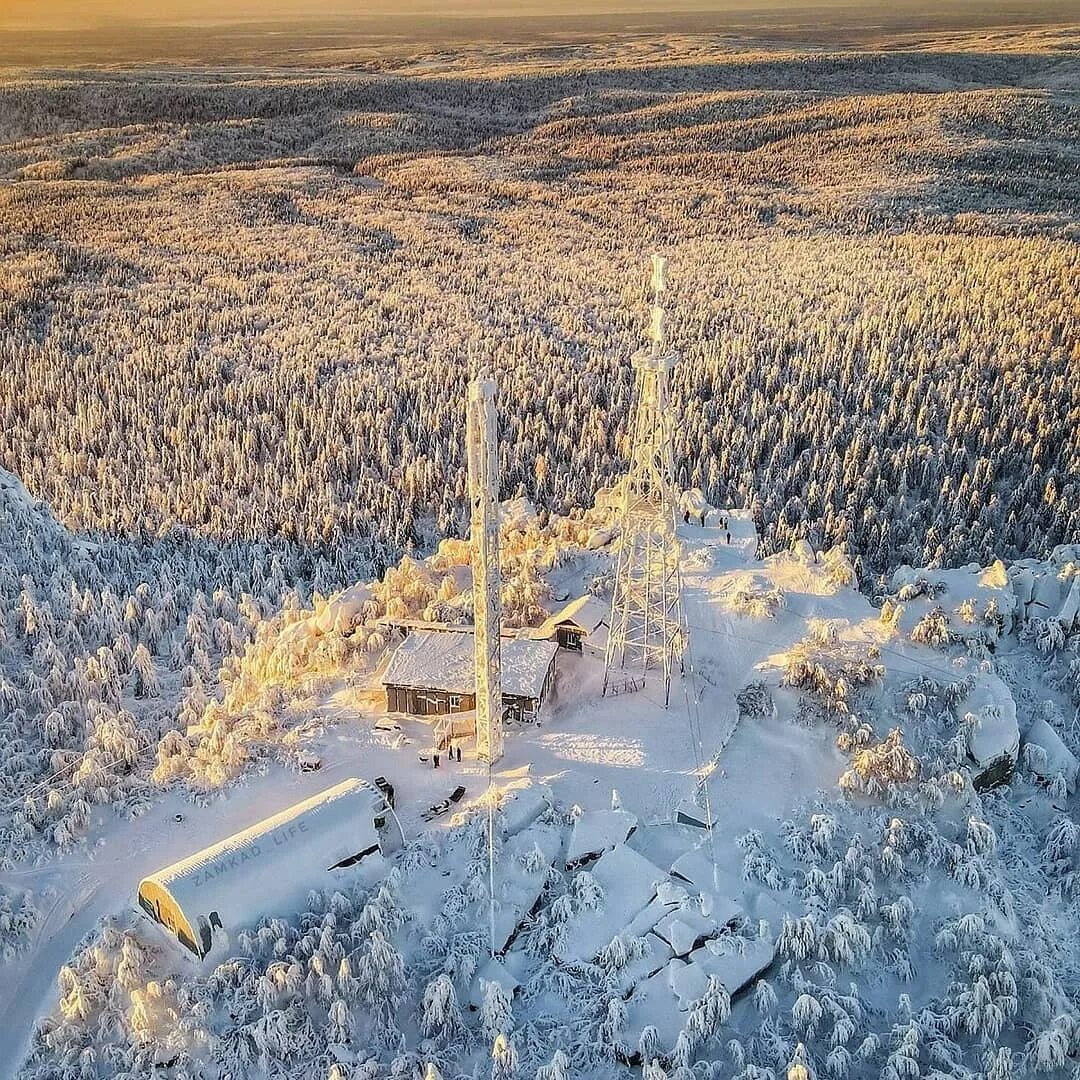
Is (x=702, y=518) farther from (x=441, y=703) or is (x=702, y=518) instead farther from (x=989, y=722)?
(x=441, y=703)

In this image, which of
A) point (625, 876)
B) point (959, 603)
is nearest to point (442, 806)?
point (625, 876)

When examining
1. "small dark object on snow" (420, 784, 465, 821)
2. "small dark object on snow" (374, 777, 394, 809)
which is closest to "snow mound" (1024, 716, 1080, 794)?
"small dark object on snow" (420, 784, 465, 821)

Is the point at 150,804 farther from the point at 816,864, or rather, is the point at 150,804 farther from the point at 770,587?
the point at 770,587

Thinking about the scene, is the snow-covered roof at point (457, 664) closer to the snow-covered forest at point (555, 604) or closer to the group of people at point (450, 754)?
the snow-covered forest at point (555, 604)

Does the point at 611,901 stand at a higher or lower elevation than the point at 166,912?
lower

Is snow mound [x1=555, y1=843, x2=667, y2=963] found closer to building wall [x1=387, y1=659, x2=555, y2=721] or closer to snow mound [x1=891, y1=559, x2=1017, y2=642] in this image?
building wall [x1=387, y1=659, x2=555, y2=721]

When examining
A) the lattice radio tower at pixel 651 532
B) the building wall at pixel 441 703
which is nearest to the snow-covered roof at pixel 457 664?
the building wall at pixel 441 703
